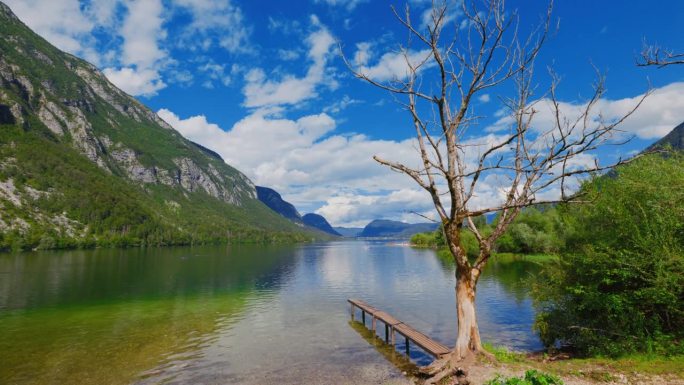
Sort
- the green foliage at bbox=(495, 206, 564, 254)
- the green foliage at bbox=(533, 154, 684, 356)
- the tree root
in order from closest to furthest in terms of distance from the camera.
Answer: the tree root, the green foliage at bbox=(533, 154, 684, 356), the green foliage at bbox=(495, 206, 564, 254)

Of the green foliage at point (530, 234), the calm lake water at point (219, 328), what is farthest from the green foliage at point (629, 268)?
the green foliage at point (530, 234)

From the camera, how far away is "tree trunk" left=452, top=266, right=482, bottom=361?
15.7 metres

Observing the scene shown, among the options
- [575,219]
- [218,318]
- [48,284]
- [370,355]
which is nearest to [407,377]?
[370,355]

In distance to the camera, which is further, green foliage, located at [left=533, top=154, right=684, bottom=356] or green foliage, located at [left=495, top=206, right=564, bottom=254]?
green foliage, located at [left=495, top=206, right=564, bottom=254]

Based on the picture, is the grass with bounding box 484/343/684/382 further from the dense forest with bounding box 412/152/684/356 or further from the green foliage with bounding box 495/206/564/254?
the green foliage with bounding box 495/206/564/254

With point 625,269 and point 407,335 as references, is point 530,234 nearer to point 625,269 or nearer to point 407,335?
point 407,335

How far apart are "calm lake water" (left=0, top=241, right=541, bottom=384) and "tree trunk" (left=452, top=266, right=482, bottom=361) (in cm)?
527

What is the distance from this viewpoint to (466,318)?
51.5 ft

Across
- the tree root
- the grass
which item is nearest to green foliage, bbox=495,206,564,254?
the grass

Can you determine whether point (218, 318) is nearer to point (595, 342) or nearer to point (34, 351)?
point (34, 351)

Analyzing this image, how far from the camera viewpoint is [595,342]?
19016 millimetres

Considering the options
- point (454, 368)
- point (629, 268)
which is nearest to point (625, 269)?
point (629, 268)

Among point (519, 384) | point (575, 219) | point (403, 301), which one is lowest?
point (403, 301)

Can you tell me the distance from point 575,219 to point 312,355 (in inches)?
692
